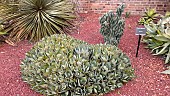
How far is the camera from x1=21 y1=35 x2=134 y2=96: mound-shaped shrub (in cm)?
339

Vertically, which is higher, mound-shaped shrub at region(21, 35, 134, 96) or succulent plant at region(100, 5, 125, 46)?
succulent plant at region(100, 5, 125, 46)

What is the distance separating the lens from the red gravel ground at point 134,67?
3631mm

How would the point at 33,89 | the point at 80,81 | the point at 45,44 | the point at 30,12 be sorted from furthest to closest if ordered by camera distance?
the point at 30,12, the point at 45,44, the point at 33,89, the point at 80,81

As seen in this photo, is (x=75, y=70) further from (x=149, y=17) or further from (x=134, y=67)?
(x=149, y=17)

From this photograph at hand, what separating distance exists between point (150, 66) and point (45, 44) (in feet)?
5.67

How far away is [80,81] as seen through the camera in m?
3.39

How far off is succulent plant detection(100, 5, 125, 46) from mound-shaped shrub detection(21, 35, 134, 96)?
62cm

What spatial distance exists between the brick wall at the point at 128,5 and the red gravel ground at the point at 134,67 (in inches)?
49.9

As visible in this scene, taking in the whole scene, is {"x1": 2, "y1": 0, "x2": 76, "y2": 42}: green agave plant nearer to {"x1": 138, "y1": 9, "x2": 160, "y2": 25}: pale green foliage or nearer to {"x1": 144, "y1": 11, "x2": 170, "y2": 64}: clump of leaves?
{"x1": 144, "y1": 11, "x2": 170, "y2": 64}: clump of leaves

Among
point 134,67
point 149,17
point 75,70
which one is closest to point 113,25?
point 134,67

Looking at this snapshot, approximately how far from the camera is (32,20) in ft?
16.9

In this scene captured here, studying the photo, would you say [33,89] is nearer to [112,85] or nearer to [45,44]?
[45,44]

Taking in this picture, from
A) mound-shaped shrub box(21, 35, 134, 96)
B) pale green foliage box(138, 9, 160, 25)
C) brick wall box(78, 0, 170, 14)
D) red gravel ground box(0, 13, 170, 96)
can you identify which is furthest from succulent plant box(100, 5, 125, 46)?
brick wall box(78, 0, 170, 14)

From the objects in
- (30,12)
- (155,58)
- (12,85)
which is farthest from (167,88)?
(30,12)
